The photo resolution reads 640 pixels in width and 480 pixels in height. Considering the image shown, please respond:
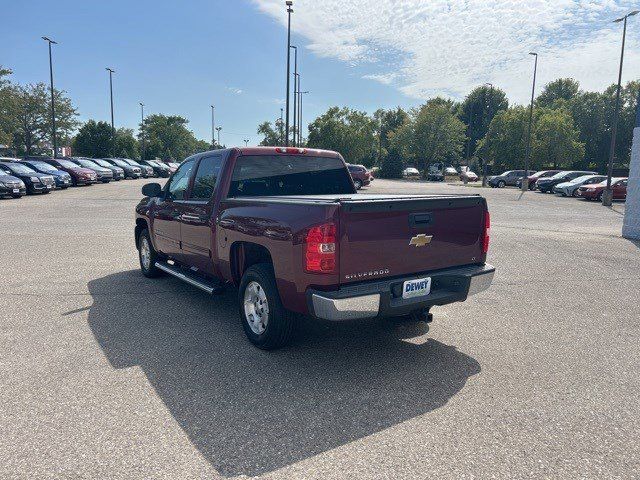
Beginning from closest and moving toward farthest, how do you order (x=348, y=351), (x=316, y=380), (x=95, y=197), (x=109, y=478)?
1. (x=109, y=478)
2. (x=316, y=380)
3. (x=348, y=351)
4. (x=95, y=197)

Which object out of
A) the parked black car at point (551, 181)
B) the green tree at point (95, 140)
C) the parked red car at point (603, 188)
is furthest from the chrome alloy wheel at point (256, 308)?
the green tree at point (95, 140)

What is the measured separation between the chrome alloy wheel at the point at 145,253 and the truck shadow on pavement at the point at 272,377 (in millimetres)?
1539

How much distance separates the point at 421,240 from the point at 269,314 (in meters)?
1.49

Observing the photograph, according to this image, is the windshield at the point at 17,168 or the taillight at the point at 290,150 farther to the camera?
the windshield at the point at 17,168

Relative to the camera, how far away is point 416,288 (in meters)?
3.96

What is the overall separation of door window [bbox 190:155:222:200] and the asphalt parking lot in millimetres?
1406

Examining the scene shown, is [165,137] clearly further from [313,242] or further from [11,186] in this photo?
[313,242]

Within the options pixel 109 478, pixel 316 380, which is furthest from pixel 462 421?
pixel 109 478

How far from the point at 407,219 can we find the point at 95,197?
2200 cm

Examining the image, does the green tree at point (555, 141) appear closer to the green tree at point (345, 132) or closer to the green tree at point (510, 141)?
the green tree at point (510, 141)

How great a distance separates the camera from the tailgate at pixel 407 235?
11.8ft

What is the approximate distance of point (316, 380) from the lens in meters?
3.78

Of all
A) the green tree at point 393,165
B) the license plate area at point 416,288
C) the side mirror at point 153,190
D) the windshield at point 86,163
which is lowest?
the license plate area at point 416,288

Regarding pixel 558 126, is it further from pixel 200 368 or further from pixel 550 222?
pixel 200 368
